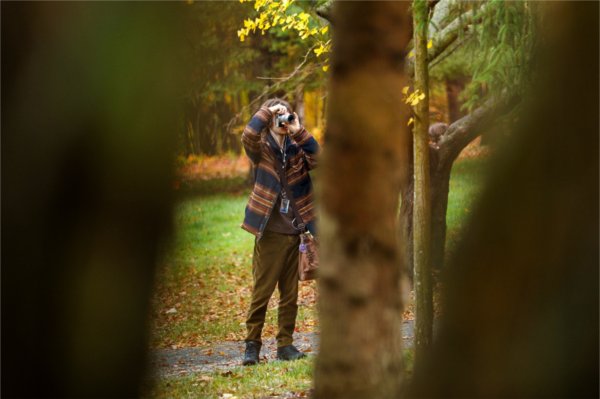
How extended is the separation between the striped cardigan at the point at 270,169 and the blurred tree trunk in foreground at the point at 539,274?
4.68 m

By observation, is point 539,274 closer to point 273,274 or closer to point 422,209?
point 422,209

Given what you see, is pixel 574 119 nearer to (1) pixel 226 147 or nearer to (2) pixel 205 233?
(2) pixel 205 233

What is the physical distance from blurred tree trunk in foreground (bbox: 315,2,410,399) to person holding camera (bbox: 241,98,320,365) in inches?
171

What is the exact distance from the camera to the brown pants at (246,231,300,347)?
7926 mm

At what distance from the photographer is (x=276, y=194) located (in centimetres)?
782

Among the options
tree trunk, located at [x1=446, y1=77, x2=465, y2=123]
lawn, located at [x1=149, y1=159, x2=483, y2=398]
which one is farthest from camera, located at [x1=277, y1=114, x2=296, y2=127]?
tree trunk, located at [x1=446, y1=77, x2=465, y2=123]

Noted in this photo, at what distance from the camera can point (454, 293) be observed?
3.20m

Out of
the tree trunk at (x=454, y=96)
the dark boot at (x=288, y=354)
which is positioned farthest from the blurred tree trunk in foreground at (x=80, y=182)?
the tree trunk at (x=454, y=96)

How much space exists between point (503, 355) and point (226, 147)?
78.4ft

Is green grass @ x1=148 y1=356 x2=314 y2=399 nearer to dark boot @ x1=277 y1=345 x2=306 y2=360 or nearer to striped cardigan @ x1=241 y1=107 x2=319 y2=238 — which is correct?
dark boot @ x1=277 y1=345 x2=306 y2=360

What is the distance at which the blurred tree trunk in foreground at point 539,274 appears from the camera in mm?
3057

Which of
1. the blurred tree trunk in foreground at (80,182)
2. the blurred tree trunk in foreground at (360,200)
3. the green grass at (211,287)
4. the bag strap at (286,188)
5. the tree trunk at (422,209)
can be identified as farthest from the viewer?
the green grass at (211,287)

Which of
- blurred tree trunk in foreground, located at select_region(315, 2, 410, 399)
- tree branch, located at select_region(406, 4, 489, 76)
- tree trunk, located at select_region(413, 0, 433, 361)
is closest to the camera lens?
blurred tree trunk in foreground, located at select_region(315, 2, 410, 399)

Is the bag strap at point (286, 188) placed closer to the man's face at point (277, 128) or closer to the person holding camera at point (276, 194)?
the person holding camera at point (276, 194)
